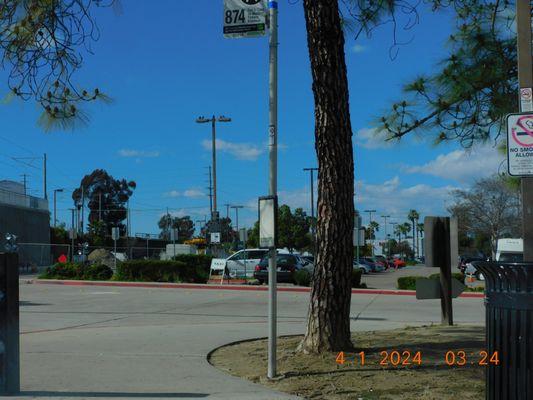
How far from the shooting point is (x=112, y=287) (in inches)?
969

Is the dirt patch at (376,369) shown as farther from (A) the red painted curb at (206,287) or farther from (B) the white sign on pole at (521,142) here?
(A) the red painted curb at (206,287)

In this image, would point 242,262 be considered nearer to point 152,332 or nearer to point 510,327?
point 152,332

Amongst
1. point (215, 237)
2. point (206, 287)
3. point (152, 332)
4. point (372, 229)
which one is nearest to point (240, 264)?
point (215, 237)

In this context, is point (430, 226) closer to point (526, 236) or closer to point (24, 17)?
point (526, 236)

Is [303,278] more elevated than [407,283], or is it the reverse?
[303,278]

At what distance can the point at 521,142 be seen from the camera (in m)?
5.36

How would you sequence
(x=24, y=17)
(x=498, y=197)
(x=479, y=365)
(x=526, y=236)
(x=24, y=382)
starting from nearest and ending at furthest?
(x=526, y=236)
(x=24, y=382)
(x=479, y=365)
(x=24, y=17)
(x=498, y=197)

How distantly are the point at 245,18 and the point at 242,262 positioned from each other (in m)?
24.3

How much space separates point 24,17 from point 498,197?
49.7 m

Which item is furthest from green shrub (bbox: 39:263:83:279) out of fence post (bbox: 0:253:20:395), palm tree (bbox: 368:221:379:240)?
palm tree (bbox: 368:221:379:240)

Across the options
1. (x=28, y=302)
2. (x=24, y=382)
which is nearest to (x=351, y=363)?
(x=24, y=382)

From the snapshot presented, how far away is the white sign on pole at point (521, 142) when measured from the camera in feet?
17.5
